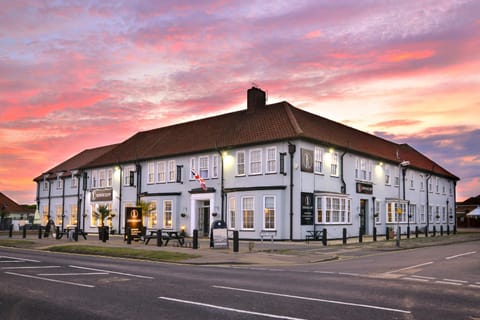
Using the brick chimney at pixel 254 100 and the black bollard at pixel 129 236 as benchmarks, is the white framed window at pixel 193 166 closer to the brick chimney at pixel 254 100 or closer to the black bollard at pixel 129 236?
the brick chimney at pixel 254 100

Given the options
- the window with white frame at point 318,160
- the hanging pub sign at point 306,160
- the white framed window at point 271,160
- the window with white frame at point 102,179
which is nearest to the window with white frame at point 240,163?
the white framed window at point 271,160

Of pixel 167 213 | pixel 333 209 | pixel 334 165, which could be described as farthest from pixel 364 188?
pixel 167 213

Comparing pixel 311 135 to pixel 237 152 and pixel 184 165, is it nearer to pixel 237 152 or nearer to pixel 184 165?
pixel 237 152

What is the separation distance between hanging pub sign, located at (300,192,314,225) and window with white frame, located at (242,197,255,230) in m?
3.66

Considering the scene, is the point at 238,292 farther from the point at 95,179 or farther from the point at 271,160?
the point at 95,179

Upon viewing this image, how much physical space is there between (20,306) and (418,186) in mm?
48681

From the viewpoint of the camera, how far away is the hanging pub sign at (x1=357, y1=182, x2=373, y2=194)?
40469mm

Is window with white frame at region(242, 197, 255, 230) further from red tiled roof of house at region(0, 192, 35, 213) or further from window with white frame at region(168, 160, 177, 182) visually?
red tiled roof of house at region(0, 192, 35, 213)

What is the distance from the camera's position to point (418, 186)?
52531mm

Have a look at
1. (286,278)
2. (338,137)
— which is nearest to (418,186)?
(338,137)

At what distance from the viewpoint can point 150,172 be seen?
147ft

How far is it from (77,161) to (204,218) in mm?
28559

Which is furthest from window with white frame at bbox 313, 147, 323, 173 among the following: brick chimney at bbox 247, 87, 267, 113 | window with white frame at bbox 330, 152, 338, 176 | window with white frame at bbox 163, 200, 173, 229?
window with white frame at bbox 163, 200, 173, 229

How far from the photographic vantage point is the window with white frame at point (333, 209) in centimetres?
3525
